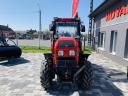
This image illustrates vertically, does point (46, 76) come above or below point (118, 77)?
above

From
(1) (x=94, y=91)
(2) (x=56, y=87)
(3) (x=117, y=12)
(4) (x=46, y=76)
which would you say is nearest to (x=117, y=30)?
(3) (x=117, y=12)

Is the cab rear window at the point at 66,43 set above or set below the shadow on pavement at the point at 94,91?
above

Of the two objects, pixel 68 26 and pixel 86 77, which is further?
pixel 68 26

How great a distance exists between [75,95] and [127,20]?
6952 millimetres

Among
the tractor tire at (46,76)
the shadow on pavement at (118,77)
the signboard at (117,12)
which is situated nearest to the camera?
the tractor tire at (46,76)

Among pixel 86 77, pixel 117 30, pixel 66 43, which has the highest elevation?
pixel 117 30

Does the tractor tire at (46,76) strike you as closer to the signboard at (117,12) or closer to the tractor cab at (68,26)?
the tractor cab at (68,26)

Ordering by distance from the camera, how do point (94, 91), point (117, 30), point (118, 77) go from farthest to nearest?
point (117, 30) < point (118, 77) < point (94, 91)

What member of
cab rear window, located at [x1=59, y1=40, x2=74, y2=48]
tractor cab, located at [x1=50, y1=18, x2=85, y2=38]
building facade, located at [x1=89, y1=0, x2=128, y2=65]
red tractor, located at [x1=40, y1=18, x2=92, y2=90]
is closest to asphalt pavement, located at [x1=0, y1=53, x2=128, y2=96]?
red tractor, located at [x1=40, y1=18, x2=92, y2=90]

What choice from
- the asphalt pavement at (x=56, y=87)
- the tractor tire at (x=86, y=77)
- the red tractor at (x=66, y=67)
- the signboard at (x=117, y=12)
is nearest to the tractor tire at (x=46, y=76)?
the red tractor at (x=66, y=67)

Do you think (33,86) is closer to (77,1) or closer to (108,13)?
(77,1)

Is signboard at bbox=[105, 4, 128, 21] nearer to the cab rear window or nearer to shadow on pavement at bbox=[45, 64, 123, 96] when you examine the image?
shadow on pavement at bbox=[45, 64, 123, 96]

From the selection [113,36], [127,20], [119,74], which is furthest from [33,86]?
[113,36]

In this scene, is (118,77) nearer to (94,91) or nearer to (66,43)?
(94,91)
